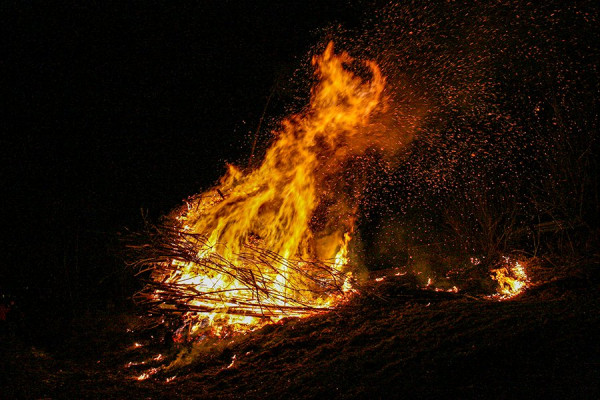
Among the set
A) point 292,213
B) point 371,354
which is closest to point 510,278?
point 371,354

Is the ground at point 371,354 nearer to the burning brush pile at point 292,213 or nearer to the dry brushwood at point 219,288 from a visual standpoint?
the dry brushwood at point 219,288

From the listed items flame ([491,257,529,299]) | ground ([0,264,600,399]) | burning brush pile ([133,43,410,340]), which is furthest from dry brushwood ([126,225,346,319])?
flame ([491,257,529,299])

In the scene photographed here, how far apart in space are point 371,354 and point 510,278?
241cm

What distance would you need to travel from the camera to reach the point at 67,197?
14.5 feet

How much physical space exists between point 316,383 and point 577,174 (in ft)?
15.1

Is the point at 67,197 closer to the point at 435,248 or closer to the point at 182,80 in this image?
the point at 182,80

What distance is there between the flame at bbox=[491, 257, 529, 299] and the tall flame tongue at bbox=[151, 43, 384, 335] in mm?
1713

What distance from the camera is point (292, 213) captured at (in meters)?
4.82

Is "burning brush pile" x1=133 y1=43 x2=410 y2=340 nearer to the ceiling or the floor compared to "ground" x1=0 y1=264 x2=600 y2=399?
nearer to the ceiling

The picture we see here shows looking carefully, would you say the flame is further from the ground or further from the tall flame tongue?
the tall flame tongue

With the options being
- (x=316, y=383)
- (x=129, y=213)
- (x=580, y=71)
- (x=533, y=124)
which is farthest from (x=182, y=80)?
(x=580, y=71)

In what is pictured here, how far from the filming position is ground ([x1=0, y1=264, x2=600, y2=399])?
167cm

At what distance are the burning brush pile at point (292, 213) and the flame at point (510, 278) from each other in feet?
5.42

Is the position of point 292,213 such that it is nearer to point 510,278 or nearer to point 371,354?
point 371,354
